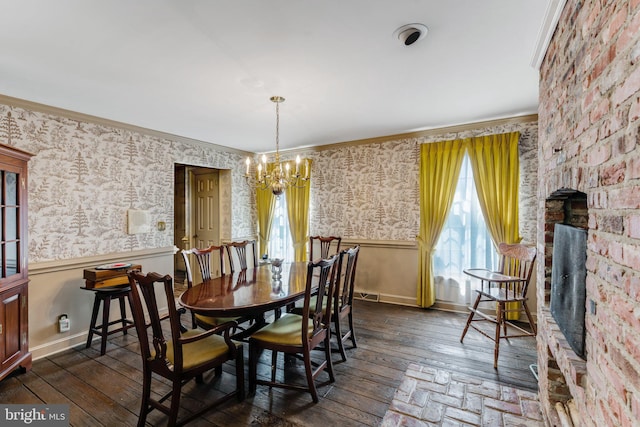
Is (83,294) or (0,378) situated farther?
(83,294)

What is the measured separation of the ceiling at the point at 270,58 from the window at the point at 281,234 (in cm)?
212

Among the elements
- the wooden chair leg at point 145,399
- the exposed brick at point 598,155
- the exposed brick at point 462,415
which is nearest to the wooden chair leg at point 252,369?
the wooden chair leg at point 145,399

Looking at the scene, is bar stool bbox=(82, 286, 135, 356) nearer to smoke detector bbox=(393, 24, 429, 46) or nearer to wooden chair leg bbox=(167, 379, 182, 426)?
wooden chair leg bbox=(167, 379, 182, 426)

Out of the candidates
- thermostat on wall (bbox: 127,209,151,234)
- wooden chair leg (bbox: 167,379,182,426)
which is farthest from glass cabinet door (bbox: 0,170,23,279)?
wooden chair leg (bbox: 167,379,182,426)

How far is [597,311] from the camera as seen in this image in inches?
43.0

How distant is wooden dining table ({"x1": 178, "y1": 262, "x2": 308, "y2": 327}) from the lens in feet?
6.72

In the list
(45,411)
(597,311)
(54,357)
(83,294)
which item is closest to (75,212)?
(83,294)

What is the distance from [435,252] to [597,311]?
2.98 m

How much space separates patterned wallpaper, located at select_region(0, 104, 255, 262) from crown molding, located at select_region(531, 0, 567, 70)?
407 centimetres

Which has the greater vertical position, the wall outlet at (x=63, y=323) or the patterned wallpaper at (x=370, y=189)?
the patterned wallpaper at (x=370, y=189)

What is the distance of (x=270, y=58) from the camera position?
2.11m

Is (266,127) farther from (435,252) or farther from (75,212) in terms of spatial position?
(435,252)

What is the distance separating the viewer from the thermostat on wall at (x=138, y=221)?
3613 mm

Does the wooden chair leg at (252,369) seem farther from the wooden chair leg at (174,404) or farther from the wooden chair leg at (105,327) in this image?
the wooden chair leg at (105,327)
